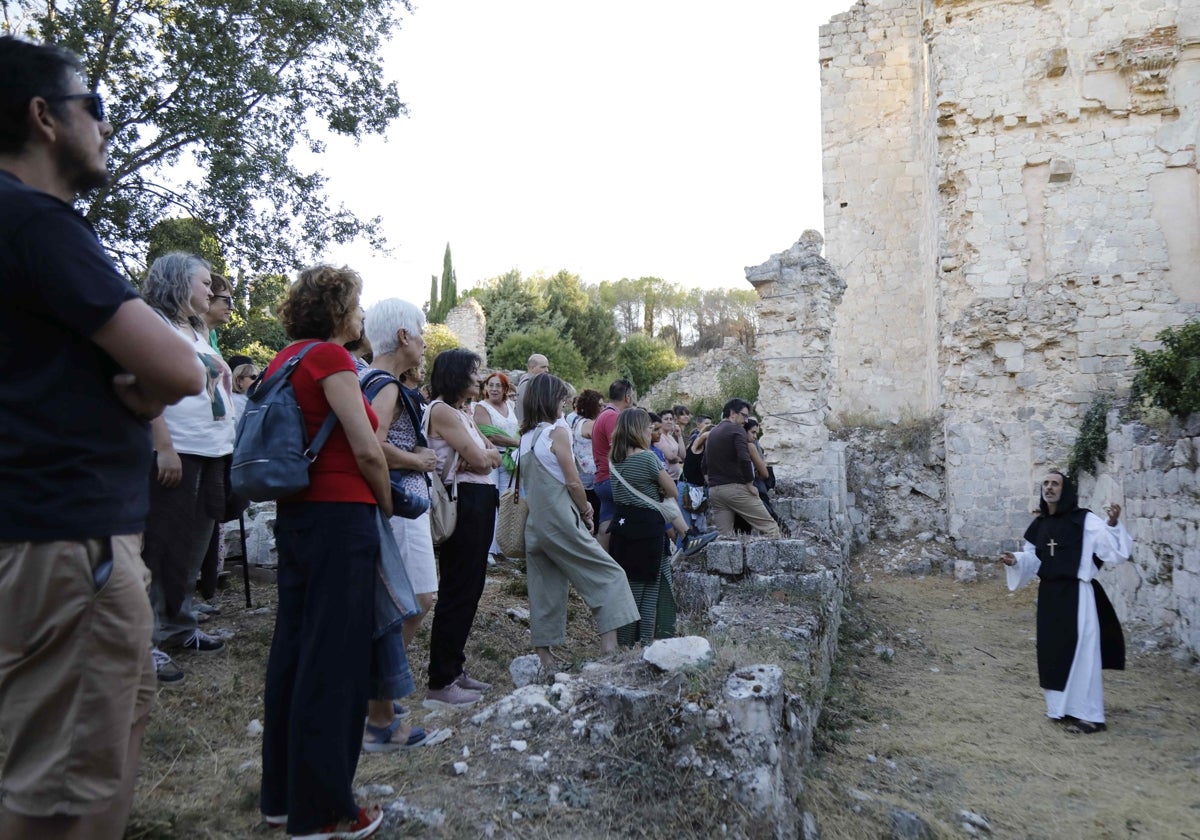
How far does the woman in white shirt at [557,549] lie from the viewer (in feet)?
15.0

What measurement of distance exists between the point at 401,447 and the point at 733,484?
187 inches

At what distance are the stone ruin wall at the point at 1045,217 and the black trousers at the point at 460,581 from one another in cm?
1043

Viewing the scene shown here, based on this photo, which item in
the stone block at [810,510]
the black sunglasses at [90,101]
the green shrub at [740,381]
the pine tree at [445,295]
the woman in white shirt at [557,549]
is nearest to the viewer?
the black sunglasses at [90,101]

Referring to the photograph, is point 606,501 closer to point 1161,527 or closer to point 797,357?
point 1161,527

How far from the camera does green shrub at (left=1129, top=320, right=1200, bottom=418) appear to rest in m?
6.97

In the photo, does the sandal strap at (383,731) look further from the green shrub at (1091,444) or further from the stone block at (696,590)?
the green shrub at (1091,444)

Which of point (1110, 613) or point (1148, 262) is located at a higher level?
point (1148, 262)

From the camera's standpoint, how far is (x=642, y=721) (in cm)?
305

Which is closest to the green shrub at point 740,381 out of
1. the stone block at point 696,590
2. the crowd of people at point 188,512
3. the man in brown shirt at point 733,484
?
the man in brown shirt at point 733,484

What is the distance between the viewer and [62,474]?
5.37 ft

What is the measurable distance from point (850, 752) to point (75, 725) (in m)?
3.79

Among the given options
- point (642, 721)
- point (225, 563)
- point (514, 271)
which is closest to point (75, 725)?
point (642, 721)

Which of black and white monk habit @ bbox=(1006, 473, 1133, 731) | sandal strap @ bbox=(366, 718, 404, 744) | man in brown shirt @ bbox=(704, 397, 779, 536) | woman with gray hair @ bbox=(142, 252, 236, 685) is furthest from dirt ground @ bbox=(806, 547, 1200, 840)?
woman with gray hair @ bbox=(142, 252, 236, 685)

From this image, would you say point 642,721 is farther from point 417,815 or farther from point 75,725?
point 75,725
